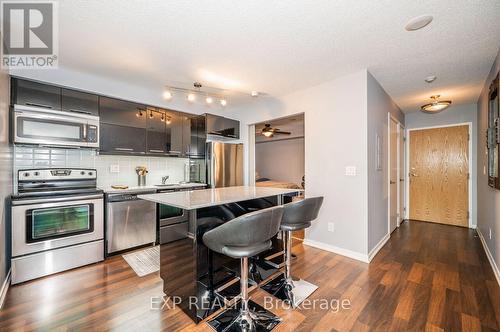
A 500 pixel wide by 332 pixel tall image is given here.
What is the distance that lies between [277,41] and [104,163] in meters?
3.03

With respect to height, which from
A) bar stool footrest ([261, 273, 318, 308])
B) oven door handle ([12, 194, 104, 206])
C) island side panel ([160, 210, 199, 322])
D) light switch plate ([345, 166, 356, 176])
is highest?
light switch plate ([345, 166, 356, 176])

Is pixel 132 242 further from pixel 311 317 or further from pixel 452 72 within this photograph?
pixel 452 72

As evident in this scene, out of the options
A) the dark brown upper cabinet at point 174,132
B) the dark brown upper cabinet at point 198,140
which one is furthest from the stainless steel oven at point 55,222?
the dark brown upper cabinet at point 198,140

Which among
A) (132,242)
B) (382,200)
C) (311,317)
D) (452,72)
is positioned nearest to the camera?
(311,317)

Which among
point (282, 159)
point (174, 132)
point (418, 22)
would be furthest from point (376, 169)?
point (282, 159)

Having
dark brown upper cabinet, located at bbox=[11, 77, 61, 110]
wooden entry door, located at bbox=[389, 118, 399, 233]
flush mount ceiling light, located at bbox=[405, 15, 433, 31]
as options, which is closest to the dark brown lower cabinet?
dark brown upper cabinet, located at bbox=[11, 77, 61, 110]

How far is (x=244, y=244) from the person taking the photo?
1.46 meters

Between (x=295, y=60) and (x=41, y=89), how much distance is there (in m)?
3.09

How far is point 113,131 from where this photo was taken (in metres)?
3.15

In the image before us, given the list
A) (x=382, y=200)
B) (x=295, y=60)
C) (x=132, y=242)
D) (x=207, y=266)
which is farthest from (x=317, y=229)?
(x=132, y=242)

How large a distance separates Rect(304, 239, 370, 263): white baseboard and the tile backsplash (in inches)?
104

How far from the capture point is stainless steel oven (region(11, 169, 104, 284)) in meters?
2.22

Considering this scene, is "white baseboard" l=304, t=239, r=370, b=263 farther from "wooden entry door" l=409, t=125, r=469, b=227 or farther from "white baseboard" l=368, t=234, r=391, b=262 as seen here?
"wooden entry door" l=409, t=125, r=469, b=227

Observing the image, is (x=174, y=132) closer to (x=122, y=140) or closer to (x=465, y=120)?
(x=122, y=140)
